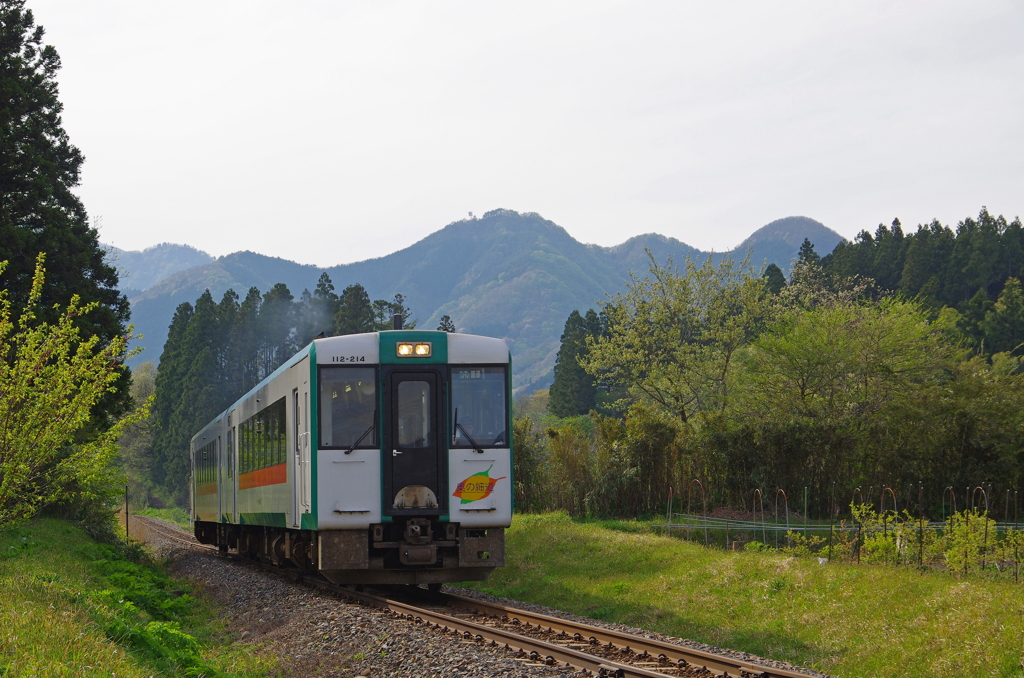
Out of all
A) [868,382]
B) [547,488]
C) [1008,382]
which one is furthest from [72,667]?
[868,382]

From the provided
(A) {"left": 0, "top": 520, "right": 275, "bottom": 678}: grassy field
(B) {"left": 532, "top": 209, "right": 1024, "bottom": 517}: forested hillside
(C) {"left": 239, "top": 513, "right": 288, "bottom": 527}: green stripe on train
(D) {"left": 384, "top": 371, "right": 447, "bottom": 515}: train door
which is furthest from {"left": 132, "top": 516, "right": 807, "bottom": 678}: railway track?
(B) {"left": 532, "top": 209, "right": 1024, "bottom": 517}: forested hillside

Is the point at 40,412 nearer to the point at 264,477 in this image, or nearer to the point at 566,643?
the point at 264,477

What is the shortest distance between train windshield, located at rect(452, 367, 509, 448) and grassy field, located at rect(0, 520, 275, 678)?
3533 millimetres

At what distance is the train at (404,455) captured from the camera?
1171 cm

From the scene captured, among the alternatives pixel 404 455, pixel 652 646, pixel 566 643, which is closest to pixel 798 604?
pixel 652 646

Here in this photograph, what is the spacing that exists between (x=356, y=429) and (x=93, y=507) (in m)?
16.3

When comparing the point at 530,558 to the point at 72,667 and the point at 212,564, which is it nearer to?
the point at 212,564

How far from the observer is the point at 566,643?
8.77 m

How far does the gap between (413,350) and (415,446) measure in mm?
1164

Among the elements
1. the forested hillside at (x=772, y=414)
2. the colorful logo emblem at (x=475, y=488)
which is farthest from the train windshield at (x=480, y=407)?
the forested hillside at (x=772, y=414)

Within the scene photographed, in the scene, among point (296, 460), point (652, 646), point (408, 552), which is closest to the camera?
point (652, 646)

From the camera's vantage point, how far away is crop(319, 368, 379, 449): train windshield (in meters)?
11.8

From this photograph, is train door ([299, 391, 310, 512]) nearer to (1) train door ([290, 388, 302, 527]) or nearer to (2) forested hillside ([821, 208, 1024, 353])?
(1) train door ([290, 388, 302, 527])

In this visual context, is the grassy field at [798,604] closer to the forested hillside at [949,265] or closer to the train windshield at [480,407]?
the train windshield at [480,407]
